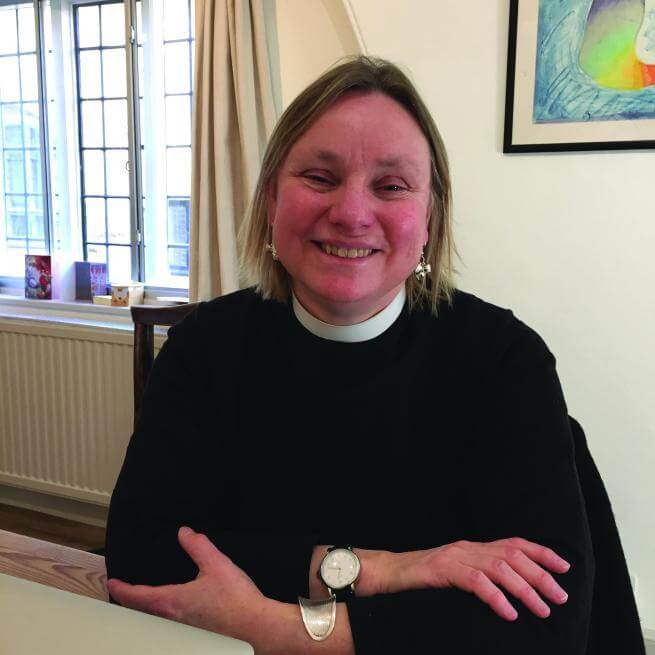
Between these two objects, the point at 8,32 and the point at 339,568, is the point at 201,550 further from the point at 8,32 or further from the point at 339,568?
the point at 8,32

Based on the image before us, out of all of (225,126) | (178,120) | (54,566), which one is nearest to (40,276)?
(178,120)

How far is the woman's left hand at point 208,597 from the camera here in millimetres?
824

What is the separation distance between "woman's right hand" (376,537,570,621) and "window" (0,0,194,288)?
2415 mm

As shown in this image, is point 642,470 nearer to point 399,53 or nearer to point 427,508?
point 427,508

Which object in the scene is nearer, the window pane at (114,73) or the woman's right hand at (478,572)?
the woman's right hand at (478,572)

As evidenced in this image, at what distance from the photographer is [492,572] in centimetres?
83

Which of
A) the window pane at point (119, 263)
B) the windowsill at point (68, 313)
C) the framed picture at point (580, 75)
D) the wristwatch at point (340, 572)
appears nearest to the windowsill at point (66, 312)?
the windowsill at point (68, 313)

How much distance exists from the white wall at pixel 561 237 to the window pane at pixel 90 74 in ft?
5.37

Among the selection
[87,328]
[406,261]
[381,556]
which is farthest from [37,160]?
[381,556]

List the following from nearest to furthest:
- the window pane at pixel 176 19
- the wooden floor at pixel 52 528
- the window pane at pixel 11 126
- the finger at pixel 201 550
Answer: the finger at pixel 201 550 → the wooden floor at pixel 52 528 → the window pane at pixel 176 19 → the window pane at pixel 11 126

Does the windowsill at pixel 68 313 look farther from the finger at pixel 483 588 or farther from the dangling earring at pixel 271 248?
the finger at pixel 483 588

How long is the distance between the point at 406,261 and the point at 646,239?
3.63 feet

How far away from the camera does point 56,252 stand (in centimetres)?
326

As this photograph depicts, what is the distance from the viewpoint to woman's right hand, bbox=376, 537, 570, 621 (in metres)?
0.80
